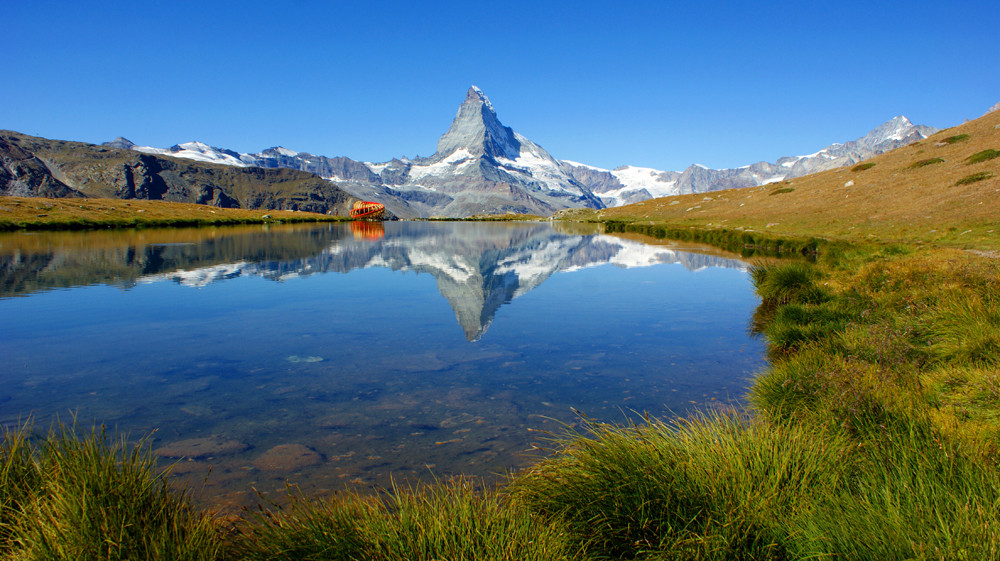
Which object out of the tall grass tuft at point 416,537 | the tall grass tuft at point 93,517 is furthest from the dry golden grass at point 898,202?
the tall grass tuft at point 93,517

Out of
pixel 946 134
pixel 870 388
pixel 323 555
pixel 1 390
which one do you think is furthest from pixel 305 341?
pixel 946 134

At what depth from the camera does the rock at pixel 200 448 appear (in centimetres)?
690

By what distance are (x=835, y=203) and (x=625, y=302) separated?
125 feet

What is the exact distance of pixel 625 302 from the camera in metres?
19.2

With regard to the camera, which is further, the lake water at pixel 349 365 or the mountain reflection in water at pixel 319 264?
the mountain reflection in water at pixel 319 264

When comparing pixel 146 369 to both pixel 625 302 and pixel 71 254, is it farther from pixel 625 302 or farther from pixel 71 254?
pixel 71 254

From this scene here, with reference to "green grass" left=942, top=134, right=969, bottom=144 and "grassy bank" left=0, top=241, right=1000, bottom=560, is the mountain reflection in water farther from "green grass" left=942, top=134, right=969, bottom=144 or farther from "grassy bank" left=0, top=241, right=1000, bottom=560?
"green grass" left=942, top=134, right=969, bottom=144

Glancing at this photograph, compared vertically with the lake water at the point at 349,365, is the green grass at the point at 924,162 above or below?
above

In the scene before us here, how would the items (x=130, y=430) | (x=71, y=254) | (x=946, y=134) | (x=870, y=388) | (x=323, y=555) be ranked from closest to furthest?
(x=323, y=555), (x=870, y=388), (x=130, y=430), (x=71, y=254), (x=946, y=134)

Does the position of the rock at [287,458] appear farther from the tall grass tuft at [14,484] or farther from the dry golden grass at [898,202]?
the dry golden grass at [898,202]

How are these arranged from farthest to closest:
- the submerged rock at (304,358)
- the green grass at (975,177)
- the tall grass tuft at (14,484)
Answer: the green grass at (975,177) < the submerged rock at (304,358) < the tall grass tuft at (14,484)

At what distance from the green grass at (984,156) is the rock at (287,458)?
5311 cm

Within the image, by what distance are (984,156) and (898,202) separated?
30.2 ft

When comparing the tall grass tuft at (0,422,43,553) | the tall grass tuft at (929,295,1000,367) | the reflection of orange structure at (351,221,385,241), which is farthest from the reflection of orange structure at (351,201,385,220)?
the tall grass tuft at (0,422,43,553)
